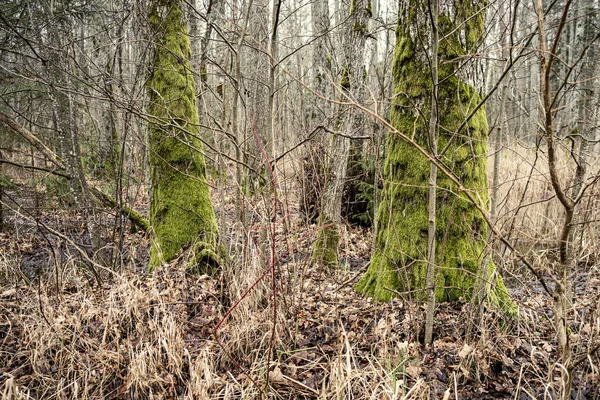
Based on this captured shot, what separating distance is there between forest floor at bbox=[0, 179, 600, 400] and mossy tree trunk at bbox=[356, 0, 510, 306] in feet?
0.86

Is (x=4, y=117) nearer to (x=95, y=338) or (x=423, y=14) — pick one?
(x=95, y=338)

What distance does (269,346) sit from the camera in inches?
87.1

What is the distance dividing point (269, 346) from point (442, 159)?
1824mm

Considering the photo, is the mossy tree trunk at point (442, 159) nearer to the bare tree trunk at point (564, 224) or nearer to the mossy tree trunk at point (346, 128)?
the bare tree trunk at point (564, 224)

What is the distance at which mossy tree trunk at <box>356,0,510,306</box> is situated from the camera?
9.66 feet

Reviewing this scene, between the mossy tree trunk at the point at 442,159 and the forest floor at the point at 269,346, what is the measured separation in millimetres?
262

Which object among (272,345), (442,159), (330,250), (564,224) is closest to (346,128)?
(330,250)

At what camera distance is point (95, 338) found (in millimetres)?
2924

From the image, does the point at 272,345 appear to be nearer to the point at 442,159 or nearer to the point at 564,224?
the point at 564,224

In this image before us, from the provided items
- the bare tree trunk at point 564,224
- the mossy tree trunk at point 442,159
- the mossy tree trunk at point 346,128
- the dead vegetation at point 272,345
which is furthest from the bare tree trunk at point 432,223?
the mossy tree trunk at point 346,128

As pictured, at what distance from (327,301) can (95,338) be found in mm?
1880

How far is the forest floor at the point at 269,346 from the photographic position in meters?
2.27

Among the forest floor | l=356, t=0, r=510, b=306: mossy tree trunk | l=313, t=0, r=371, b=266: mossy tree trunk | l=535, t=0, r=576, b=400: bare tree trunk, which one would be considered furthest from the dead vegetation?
l=313, t=0, r=371, b=266: mossy tree trunk

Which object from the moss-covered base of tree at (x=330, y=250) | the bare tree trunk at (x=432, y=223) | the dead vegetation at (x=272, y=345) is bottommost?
the dead vegetation at (x=272, y=345)
